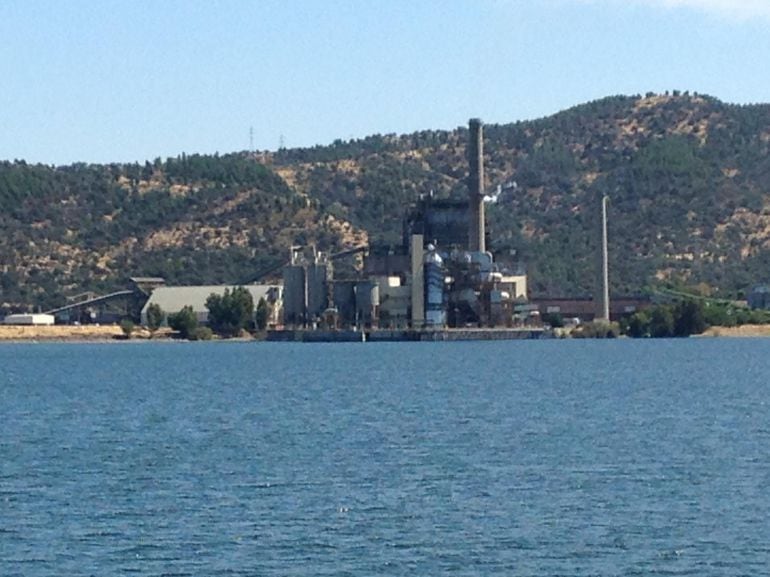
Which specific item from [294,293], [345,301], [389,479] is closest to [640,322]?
[345,301]

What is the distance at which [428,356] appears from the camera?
15350cm

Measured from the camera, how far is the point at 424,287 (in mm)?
185375

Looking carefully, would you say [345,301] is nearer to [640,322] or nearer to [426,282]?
[426,282]

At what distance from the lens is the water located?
40.8m

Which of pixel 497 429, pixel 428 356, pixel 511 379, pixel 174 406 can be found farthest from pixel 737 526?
pixel 428 356

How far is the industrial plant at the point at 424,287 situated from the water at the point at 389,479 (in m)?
81.0

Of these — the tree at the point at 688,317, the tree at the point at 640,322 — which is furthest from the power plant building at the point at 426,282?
the tree at the point at 688,317

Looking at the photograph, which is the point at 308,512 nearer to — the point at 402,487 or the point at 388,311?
the point at 402,487

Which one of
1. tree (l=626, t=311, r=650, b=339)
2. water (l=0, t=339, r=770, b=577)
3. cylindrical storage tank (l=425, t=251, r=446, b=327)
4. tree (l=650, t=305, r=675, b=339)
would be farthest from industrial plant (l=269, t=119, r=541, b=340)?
water (l=0, t=339, r=770, b=577)

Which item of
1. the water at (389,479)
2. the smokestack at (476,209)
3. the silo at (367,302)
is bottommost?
the water at (389,479)

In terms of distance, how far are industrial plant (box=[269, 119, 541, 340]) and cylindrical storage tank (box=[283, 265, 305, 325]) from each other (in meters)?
0.09

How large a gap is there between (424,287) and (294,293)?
615 inches

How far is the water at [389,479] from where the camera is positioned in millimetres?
40750

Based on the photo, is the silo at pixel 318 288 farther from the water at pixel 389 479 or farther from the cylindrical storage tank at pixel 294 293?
the water at pixel 389 479
